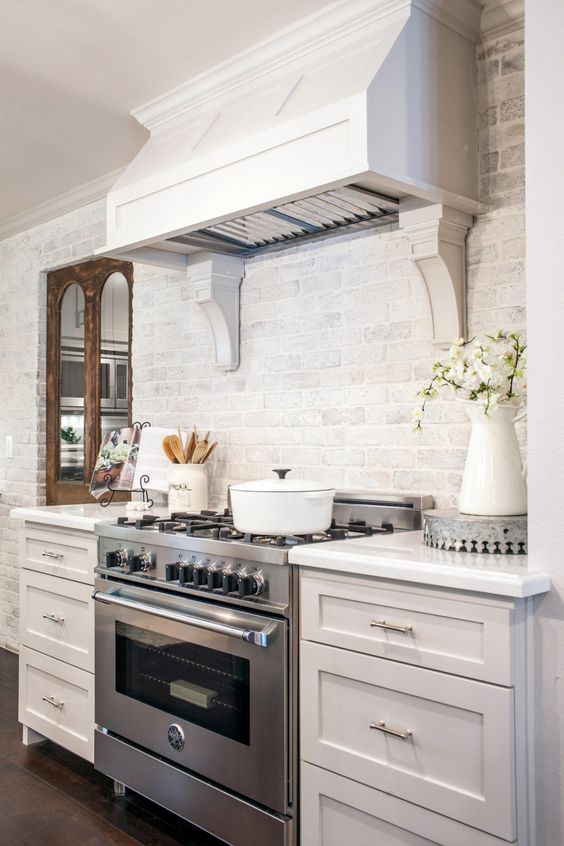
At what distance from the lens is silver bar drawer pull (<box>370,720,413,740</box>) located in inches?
70.4

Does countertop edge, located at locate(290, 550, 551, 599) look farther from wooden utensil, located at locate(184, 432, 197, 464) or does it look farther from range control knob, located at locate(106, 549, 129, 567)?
wooden utensil, located at locate(184, 432, 197, 464)

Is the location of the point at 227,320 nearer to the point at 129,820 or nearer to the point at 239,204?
the point at 239,204

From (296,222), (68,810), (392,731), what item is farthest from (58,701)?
(296,222)

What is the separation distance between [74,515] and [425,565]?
1699 millimetres

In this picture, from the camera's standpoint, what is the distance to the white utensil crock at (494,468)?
6.55 feet

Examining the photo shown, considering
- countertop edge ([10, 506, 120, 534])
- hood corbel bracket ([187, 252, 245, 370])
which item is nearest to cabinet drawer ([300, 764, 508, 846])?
countertop edge ([10, 506, 120, 534])

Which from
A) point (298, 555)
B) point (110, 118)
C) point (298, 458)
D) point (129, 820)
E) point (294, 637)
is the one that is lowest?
point (129, 820)

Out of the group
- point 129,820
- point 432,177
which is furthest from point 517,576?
point 129,820

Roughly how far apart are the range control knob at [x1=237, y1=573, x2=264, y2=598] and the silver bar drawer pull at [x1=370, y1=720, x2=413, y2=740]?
47 cm

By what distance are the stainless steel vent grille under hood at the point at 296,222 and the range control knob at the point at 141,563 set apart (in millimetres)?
1124

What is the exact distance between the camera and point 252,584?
6.99 ft

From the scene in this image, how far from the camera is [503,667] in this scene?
5.32 ft

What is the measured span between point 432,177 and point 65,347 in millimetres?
2976

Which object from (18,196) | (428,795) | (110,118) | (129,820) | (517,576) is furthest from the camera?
(18,196)
